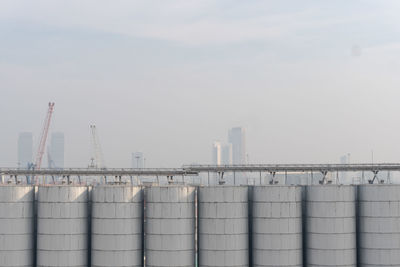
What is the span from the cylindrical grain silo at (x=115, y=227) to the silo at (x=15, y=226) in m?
7.84

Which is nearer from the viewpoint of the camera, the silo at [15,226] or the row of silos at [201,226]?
the row of silos at [201,226]

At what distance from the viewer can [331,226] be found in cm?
5847

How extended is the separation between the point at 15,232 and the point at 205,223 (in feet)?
72.1

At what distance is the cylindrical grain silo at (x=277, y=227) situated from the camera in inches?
2288

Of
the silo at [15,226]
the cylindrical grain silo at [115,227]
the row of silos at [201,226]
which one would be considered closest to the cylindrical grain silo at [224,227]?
the row of silos at [201,226]

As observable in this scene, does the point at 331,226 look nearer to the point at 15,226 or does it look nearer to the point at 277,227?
the point at 277,227

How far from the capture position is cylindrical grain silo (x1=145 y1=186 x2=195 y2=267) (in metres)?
58.0

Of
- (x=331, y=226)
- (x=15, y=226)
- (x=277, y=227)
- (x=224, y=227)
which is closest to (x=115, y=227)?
(x=15, y=226)

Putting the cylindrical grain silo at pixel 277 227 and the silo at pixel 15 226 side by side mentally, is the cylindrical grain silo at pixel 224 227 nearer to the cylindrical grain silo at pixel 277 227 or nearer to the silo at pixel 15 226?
the cylindrical grain silo at pixel 277 227

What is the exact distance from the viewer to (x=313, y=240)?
59062 millimetres

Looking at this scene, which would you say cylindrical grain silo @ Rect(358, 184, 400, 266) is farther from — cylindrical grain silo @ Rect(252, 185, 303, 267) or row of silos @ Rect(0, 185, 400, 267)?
cylindrical grain silo @ Rect(252, 185, 303, 267)

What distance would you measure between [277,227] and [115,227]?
1855 cm

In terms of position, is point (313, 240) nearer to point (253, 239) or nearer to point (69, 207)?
point (253, 239)

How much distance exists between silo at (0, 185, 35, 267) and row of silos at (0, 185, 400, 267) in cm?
11
